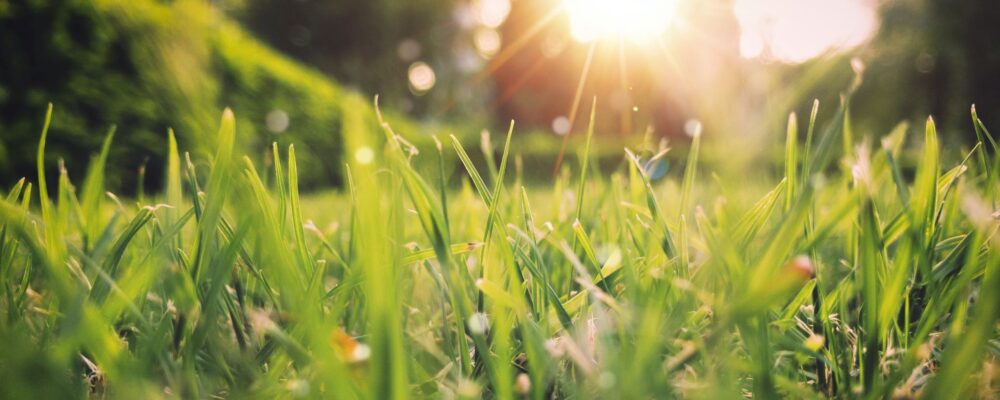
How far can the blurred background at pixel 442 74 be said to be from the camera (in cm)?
263

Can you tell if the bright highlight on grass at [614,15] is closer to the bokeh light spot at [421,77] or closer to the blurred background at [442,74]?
the blurred background at [442,74]

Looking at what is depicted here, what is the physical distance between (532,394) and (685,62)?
2657 cm

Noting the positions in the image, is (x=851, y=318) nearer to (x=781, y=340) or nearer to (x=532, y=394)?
(x=781, y=340)

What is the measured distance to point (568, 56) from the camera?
80.8 ft

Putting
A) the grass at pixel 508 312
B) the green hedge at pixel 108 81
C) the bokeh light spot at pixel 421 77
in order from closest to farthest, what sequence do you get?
the grass at pixel 508 312, the green hedge at pixel 108 81, the bokeh light spot at pixel 421 77

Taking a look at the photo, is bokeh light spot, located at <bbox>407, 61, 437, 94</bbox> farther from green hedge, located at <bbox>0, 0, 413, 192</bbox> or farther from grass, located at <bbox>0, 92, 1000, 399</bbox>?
grass, located at <bbox>0, 92, 1000, 399</bbox>

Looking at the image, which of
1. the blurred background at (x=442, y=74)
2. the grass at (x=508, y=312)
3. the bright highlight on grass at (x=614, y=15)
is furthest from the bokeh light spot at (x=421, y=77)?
the grass at (x=508, y=312)

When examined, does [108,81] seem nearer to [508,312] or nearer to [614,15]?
[614,15]

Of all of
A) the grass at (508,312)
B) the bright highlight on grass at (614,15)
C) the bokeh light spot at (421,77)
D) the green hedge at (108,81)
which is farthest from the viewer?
the bokeh light spot at (421,77)

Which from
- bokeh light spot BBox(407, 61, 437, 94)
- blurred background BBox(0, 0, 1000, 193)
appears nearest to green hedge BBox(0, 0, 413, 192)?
blurred background BBox(0, 0, 1000, 193)

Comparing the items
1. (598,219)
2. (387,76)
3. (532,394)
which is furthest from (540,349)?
(387,76)

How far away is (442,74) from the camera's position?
27.3 meters

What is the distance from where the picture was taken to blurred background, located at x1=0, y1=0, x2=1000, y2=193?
2.63 meters

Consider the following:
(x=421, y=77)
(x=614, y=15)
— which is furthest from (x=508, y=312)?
(x=421, y=77)
